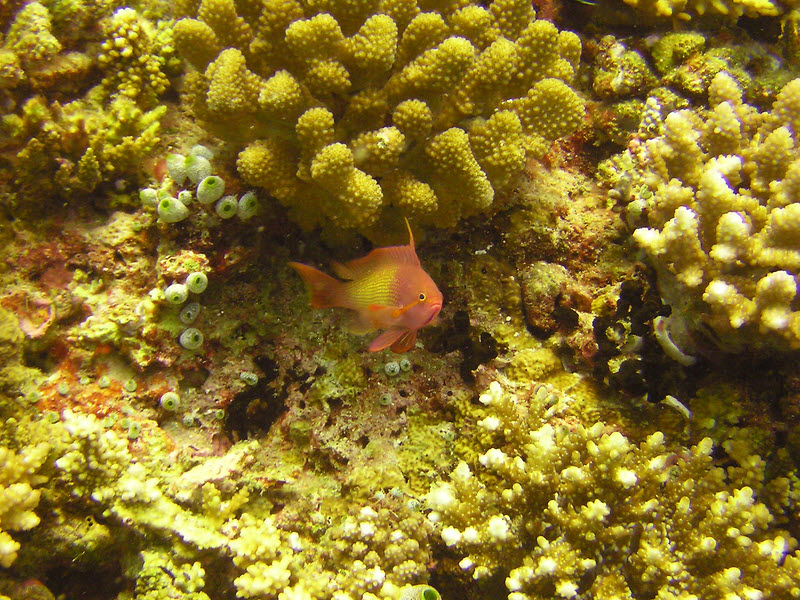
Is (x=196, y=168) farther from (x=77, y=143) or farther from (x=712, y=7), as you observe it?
(x=712, y=7)

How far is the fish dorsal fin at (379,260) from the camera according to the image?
2.55 meters

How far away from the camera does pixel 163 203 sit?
2.58 meters

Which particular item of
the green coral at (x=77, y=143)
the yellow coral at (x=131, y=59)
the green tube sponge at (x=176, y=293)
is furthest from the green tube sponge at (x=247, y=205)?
the yellow coral at (x=131, y=59)

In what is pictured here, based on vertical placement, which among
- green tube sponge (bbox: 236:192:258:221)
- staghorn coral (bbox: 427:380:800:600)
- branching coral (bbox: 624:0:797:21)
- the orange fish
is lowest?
staghorn coral (bbox: 427:380:800:600)

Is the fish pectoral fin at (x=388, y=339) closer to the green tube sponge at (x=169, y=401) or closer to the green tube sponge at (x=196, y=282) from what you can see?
the green tube sponge at (x=196, y=282)

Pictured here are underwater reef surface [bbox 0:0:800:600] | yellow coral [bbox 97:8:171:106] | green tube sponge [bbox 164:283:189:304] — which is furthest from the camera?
yellow coral [bbox 97:8:171:106]

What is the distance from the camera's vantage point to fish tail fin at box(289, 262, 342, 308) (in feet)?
8.54

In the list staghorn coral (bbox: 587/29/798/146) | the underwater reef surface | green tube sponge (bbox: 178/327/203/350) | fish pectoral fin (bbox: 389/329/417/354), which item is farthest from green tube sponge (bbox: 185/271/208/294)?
staghorn coral (bbox: 587/29/798/146)

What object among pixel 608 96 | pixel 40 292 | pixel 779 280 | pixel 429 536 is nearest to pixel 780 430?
pixel 779 280

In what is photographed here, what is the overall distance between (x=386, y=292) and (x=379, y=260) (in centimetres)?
19

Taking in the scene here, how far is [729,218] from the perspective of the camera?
90.3 inches

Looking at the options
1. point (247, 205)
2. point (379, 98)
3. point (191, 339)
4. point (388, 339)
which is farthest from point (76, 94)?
point (388, 339)

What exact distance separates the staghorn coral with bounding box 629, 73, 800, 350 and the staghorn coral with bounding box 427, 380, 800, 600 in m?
0.66

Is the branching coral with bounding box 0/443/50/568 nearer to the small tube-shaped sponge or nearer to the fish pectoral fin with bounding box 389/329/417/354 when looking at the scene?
the small tube-shaped sponge
